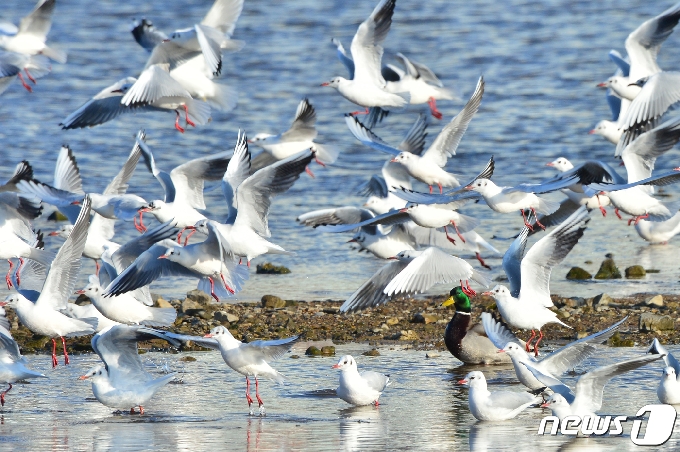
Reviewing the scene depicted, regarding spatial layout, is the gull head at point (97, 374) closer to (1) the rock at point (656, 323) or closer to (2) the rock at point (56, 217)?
(1) the rock at point (656, 323)

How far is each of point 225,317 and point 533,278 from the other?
291 centimetres

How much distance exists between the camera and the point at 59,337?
11.3 m

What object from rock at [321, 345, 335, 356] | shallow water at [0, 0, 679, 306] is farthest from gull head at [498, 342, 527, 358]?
shallow water at [0, 0, 679, 306]

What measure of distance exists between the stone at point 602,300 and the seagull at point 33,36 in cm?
729

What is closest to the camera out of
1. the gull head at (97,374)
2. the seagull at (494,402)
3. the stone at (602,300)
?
the seagull at (494,402)

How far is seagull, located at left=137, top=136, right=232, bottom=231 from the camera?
40.5 feet

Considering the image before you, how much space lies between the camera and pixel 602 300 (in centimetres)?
1229

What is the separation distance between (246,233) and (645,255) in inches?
218

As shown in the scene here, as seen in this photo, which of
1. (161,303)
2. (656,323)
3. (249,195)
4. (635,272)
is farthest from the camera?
(635,272)

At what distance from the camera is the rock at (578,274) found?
13.8 metres

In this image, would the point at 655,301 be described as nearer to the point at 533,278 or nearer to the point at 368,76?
the point at 533,278

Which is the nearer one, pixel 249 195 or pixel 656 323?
pixel 656 323

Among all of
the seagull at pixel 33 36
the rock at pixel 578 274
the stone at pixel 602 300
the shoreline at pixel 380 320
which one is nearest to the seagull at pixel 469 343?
the shoreline at pixel 380 320

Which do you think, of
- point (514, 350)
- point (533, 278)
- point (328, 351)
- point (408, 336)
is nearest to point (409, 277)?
point (408, 336)
